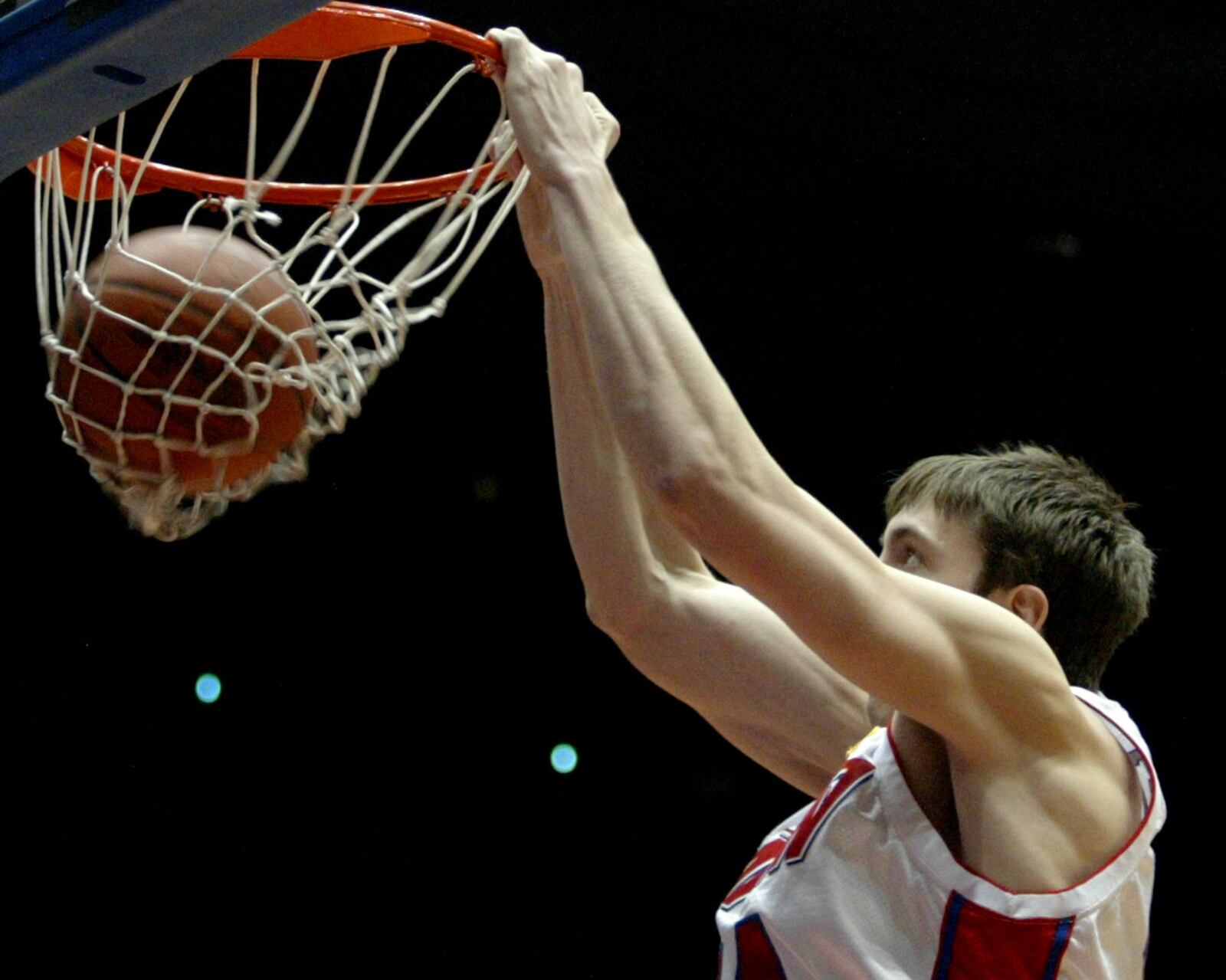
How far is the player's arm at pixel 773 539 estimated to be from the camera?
1.39 metres

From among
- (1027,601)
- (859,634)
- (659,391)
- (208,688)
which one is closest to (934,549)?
(1027,601)

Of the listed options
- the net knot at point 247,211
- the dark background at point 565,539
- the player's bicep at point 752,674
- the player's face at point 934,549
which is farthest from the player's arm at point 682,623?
the dark background at point 565,539

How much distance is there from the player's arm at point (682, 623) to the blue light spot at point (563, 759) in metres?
2.28

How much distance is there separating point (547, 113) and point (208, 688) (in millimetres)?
2828

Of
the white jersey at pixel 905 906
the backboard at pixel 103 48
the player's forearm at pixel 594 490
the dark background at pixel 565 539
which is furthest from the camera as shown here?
the dark background at pixel 565 539

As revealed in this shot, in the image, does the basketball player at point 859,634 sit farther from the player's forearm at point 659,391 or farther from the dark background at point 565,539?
the dark background at point 565,539

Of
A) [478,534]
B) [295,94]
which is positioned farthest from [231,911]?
[295,94]

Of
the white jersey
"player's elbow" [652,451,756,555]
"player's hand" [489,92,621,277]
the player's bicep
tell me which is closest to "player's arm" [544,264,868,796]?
the player's bicep

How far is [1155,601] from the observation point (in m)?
4.06

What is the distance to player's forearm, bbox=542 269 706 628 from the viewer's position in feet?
6.10

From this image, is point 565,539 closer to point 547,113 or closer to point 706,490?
point 547,113

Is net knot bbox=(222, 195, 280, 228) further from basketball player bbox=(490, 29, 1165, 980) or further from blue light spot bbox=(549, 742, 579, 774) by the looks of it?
blue light spot bbox=(549, 742, 579, 774)

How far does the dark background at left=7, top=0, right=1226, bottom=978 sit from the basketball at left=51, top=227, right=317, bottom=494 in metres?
2.29

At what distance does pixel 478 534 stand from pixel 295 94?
4.10ft
